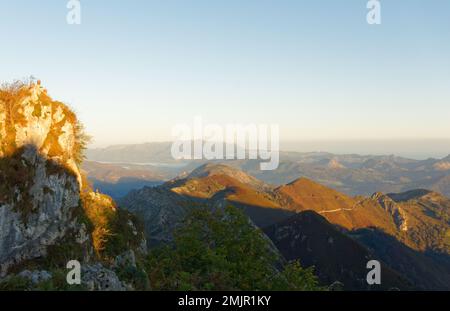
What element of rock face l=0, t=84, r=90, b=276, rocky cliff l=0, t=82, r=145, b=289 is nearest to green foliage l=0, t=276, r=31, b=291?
rocky cliff l=0, t=82, r=145, b=289

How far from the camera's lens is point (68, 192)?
110ft

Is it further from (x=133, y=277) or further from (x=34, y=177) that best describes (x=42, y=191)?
(x=133, y=277)

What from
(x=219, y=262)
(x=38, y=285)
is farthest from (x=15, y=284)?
(x=219, y=262)

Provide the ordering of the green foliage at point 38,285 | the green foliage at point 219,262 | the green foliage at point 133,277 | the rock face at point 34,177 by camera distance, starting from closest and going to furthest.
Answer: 1. the green foliage at point 38,285
2. the green foliage at point 133,277
3. the green foliage at point 219,262
4. the rock face at point 34,177

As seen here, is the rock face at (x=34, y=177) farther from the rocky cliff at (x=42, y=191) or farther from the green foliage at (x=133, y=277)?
the green foliage at (x=133, y=277)

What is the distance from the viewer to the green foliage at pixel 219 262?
776 inches

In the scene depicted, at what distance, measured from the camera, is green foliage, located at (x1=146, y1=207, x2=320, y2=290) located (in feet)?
64.7

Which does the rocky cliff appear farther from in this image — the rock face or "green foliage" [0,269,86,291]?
"green foliage" [0,269,86,291]

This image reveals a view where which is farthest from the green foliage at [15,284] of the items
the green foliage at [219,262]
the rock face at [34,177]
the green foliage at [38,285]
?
the rock face at [34,177]

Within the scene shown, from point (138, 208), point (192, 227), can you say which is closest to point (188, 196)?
point (138, 208)

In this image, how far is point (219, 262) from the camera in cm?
2216

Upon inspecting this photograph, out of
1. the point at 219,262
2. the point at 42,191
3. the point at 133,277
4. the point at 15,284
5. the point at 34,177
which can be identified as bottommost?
the point at 219,262
